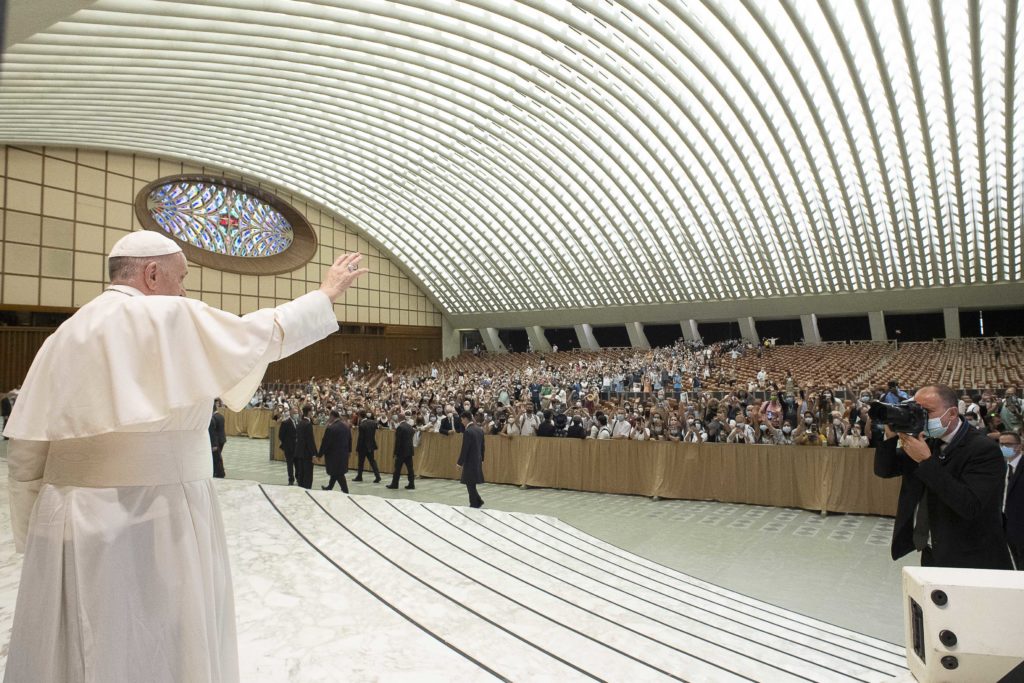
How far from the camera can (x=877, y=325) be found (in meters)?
34.8

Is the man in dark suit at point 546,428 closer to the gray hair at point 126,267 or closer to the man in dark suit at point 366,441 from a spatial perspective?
the man in dark suit at point 366,441

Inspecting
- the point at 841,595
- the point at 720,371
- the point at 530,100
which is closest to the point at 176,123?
the point at 530,100

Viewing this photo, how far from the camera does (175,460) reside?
6.13 ft

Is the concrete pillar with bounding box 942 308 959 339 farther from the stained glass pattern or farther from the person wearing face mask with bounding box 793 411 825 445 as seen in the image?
the stained glass pattern

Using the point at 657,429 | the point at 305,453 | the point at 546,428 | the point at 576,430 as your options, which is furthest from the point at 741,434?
the point at 305,453

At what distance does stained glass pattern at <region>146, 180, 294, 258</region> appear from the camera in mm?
30953

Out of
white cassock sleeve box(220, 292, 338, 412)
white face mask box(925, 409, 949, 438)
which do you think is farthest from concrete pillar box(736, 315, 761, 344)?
white cassock sleeve box(220, 292, 338, 412)

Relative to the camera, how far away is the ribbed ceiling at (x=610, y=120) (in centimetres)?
1689

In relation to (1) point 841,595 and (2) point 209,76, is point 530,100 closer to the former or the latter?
(2) point 209,76

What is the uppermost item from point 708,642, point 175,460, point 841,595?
point 175,460

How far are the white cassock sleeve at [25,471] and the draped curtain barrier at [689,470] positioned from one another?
34.8 ft

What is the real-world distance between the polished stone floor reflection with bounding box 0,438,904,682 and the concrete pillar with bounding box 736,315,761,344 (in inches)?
1211

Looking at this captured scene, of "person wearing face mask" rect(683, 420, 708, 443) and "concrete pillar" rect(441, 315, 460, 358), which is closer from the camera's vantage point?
"person wearing face mask" rect(683, 420, 708, 443)

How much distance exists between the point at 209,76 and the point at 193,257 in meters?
13.1
